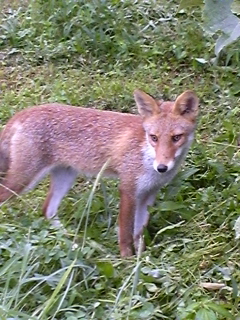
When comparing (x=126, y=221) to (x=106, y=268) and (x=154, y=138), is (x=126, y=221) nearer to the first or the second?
(x=154, y=138)

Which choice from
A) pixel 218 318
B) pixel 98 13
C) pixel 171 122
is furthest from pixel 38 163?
pixel 98 13

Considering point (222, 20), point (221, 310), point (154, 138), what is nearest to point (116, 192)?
point (154, 138)

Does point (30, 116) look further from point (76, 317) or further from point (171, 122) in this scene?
point (76, 317)

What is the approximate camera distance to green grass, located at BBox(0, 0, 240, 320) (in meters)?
4.18

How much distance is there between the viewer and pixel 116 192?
5.96m

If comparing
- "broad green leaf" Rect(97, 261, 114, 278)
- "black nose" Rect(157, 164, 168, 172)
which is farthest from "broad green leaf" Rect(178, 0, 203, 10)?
"black nose" Rect(157, 164, 168, 172)

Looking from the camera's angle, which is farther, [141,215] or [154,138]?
[141,215]

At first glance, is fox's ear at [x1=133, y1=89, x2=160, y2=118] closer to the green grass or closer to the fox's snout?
the fox's snout

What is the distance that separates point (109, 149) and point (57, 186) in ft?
1.93

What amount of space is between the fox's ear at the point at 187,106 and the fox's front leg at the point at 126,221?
0.72 m

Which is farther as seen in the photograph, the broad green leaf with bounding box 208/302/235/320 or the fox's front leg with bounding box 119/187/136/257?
the fox's front leg with bounding box 119/187/136/257

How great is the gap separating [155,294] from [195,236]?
38.6 inches

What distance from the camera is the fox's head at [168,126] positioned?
5.14 metres

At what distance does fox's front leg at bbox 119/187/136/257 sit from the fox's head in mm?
370
